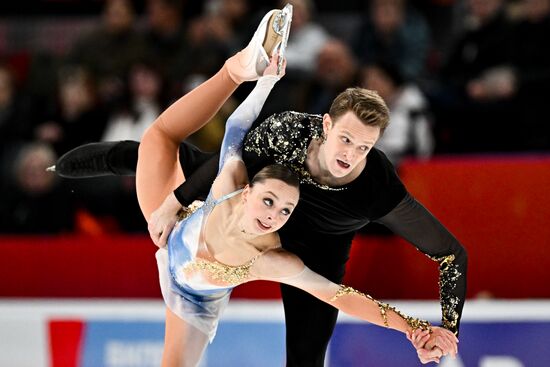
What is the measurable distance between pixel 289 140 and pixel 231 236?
37 centimetres

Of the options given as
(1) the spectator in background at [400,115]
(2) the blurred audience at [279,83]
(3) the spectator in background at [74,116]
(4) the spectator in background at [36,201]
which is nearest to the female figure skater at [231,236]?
(2) the blurred audience at [279,83]

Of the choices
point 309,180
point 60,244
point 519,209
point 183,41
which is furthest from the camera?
point 183,41

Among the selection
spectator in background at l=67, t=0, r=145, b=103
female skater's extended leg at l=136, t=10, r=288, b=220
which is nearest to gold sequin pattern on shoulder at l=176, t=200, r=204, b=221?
female skater's extended leg at l=136, t=10, r=288, b=220

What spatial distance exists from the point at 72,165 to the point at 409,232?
1.38 meters

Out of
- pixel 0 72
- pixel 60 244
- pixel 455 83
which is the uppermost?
pixel 455 83

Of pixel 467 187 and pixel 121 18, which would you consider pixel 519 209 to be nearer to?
pixel 467 187

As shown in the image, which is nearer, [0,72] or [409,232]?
[409,232]

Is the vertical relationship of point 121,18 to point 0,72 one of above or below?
above

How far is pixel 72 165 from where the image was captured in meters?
3.81

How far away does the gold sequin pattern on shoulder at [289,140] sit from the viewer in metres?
3.20

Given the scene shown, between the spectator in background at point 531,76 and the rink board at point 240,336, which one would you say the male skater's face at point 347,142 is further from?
the spectator in background at point 531,76

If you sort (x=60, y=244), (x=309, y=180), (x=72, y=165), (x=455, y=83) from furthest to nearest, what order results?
(x=455, y=83) < (x=60, y=244) < (x=72, y=165) < (x=309, y=180)

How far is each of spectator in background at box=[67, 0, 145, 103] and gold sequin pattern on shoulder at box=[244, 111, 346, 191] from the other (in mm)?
3059

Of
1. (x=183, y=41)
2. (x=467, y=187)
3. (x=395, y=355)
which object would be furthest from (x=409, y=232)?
(x=183, y=41)
